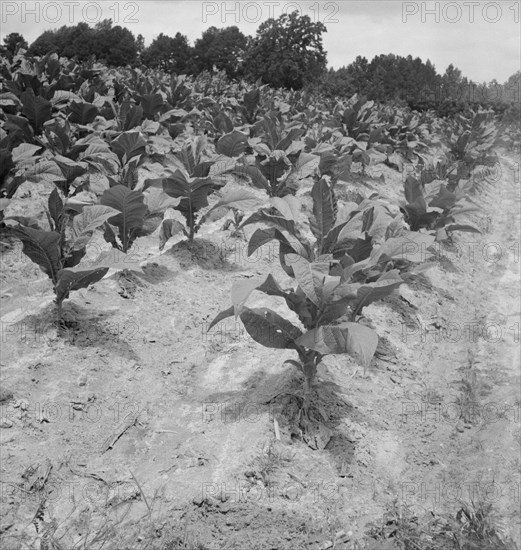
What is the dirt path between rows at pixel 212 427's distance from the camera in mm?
2512

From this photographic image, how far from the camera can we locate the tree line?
36.4m

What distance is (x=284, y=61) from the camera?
40531 millimetres

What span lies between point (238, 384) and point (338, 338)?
35.4 inches

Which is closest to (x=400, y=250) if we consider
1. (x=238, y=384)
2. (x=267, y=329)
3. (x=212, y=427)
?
(x=267, y=329)

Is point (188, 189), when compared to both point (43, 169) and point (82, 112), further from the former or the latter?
point (82, 112)

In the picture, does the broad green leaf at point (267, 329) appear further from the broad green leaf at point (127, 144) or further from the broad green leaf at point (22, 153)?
the broad green leaf at point (127, 144)

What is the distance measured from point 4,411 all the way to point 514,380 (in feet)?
10.9

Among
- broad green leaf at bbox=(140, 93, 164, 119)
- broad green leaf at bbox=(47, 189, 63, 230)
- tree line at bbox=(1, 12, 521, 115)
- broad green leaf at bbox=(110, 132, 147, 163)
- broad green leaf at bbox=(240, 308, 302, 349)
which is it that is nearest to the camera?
broad green leaf at bbox=(240, 308, 302, 349)

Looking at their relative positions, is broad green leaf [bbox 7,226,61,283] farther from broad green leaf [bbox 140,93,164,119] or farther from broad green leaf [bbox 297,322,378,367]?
broad green leaf [bbox 140,93,164,119]

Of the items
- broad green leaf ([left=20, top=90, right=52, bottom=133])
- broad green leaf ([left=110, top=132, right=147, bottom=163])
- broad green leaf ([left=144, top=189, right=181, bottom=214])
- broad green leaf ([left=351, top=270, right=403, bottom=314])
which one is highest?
broad green leaf ([left=20, top=90, right=52, bottom=133])

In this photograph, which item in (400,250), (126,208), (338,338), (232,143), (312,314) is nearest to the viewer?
(338,338)

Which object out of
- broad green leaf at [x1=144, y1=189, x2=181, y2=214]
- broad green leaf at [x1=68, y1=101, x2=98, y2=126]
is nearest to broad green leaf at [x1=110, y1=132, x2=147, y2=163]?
broad green leaf at [x1=144, y1=189, x2=181, y2=214]

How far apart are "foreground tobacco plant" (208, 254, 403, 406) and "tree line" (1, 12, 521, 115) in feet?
103

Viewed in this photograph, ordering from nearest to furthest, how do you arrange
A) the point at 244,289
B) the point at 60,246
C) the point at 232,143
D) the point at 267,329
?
the point at 244,289 < the point at 267,329 < the point at 60,246 < the point at 232,143
